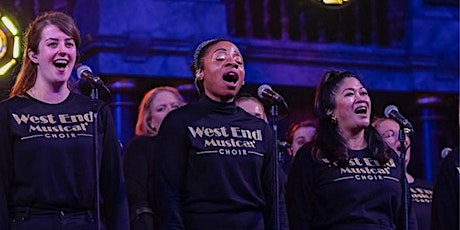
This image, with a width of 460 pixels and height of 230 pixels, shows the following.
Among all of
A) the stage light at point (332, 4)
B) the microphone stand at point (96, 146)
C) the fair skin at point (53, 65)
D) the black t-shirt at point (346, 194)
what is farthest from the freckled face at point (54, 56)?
the stage light at point (332, 4)

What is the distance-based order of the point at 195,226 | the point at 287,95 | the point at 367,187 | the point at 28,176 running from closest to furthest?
1. the point at 28,176
2. the point at 195,226
3. the point at 367,187
4. the point at 287,95

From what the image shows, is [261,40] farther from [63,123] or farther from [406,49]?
[63,123]

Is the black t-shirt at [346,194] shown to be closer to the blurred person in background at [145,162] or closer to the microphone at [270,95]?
the microphone at [270,95]

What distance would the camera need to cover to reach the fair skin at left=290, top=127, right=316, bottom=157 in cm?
568

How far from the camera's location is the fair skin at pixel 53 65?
3738 mm

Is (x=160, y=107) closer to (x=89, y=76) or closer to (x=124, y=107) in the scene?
(x=124, y=107)

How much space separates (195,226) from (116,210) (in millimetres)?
322

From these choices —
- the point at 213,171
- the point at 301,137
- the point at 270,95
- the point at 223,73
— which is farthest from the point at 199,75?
the point at 301,137

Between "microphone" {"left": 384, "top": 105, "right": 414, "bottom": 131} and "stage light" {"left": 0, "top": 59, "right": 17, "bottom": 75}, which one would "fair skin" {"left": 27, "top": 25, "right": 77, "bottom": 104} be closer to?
"microphone" {"left": 384, "top": 105, "right": 414, "bottom": 131}

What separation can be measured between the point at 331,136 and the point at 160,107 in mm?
1031

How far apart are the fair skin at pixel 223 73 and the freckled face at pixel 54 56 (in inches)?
22.4

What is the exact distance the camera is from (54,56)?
3.74m

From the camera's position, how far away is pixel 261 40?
629cm

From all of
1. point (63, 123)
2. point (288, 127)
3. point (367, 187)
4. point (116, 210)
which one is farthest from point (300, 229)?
point (288, 127)
